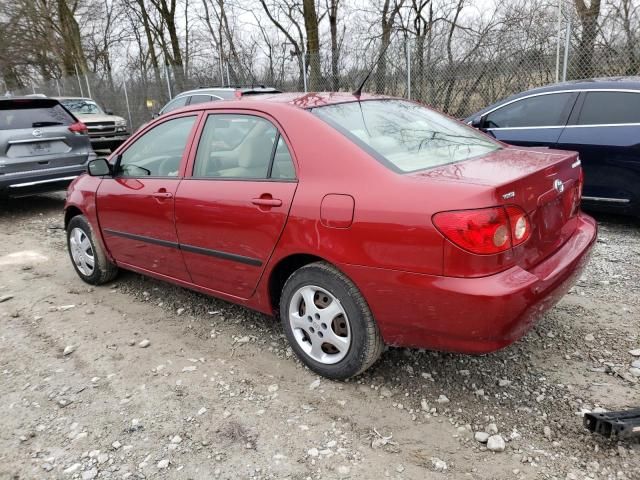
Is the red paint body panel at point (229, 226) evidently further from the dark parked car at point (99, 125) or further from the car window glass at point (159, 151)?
the dark parked car at point (99, 125)

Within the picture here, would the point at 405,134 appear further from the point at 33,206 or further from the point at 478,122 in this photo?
the point at 33,206

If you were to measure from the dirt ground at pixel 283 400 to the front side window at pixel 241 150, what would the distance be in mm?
1146

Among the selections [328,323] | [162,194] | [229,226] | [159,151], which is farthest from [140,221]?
[328,323]

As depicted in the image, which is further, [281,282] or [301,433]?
[281,282]

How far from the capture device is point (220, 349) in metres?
3.48

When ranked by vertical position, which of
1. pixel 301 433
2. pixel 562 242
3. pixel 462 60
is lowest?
pixel 301 433

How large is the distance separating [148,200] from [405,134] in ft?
6.13

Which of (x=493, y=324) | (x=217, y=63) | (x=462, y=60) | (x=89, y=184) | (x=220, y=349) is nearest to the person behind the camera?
(x=493, y=324)

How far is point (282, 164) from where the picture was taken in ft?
9.89

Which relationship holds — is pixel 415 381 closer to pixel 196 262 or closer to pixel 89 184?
pixel 196 262

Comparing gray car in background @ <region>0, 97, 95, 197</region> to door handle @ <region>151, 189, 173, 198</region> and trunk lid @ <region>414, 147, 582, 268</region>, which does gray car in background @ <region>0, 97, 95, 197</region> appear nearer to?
door handle @ <region>151, 189, 173, 198</region>

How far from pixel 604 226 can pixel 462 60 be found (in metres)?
6.21

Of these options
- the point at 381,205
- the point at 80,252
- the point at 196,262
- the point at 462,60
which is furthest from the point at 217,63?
the point at 381,205

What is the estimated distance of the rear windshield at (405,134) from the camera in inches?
111
